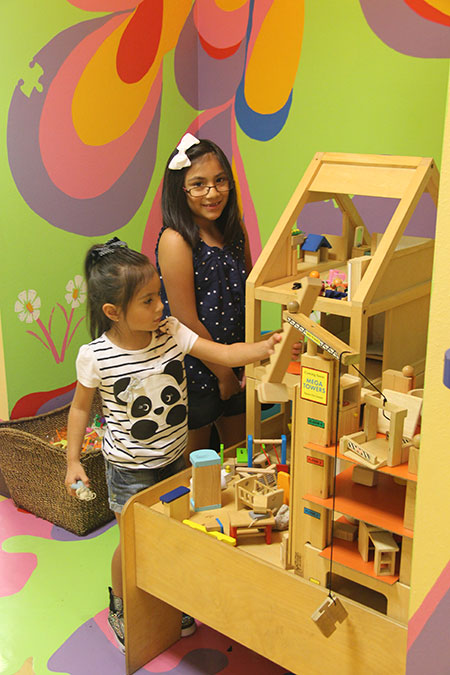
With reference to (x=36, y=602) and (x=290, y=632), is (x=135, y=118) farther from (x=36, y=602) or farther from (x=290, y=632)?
(x=290, y=632)

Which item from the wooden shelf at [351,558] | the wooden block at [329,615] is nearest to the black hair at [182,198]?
the wooden shelf at [351,558]

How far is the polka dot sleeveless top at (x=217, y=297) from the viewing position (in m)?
1.79

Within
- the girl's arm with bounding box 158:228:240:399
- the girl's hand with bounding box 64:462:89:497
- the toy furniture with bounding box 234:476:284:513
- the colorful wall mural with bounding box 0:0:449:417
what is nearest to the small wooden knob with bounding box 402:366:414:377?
the toy furniture with bounding box 234:476:284:513

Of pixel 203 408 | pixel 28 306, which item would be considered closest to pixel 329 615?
pixel 203 408

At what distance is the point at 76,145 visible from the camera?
238 cm

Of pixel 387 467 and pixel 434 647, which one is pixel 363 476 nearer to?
pixel 387 467

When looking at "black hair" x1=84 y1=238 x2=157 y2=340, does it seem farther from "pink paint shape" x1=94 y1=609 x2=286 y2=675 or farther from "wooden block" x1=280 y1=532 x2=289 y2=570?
"pink paint shape" x1=94 y1=609 x2=286 y2=675

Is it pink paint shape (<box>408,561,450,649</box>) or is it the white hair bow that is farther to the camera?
the white hair bow

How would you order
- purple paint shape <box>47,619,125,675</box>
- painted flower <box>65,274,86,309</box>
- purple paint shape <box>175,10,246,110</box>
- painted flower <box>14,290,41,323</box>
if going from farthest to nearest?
1. purple paint shape <box>175,10,246,110</box>
2. painted flower <box>65,274,86,309</box>
3. painted flower <box>14,290,41,323</box>
4. purple paint shape <box>47,619,125,675</box>

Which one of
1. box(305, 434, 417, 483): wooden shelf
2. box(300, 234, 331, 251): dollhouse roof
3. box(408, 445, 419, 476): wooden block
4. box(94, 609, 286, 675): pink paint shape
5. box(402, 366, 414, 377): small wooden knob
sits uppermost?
box(300, 234, 331, 251): dollhouse roof

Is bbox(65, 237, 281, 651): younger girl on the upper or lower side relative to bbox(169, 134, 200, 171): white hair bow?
lower

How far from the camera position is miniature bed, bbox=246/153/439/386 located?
54.6 inches

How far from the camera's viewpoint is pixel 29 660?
161cm

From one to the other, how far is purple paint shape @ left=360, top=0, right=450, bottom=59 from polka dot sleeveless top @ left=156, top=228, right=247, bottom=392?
0.84 meters
